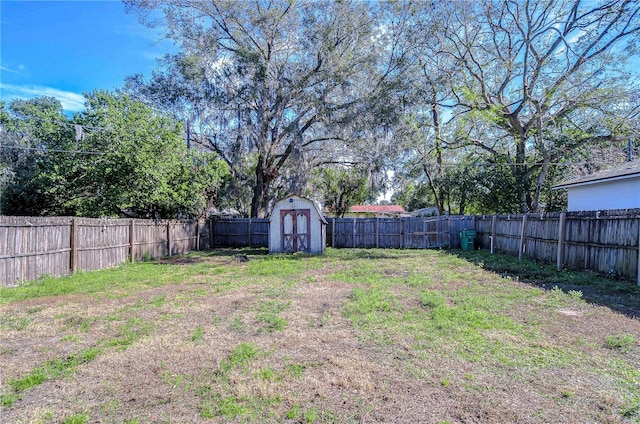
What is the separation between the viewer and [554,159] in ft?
60.8

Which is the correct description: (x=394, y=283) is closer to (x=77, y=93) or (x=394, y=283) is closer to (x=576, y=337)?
(x=576, y=337)

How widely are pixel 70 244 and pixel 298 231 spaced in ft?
26.0

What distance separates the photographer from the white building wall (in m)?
10.3

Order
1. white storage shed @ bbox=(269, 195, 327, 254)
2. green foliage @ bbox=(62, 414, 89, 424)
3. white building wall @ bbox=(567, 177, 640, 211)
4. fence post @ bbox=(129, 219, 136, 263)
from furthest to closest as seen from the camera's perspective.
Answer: white storage shed @ bbox=(269, 195, 327, 254) → fence post @ bbox=(129, 219, 136, 263) → white building wall @ bbox=(567, 177, 640, 211) → green foliage @ bbox=(62, 414, 89, 424)

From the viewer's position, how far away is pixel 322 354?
12.4ft

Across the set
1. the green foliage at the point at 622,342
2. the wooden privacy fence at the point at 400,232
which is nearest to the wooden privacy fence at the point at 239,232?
the wooden privacy fence at the point at 400,232

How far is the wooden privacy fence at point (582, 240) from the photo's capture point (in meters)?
7.33

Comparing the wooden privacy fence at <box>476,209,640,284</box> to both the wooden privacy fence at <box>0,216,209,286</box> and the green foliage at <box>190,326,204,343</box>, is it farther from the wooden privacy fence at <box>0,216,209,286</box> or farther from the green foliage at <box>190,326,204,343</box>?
the wooden privacy fence at <box>0,216,209,286</box>

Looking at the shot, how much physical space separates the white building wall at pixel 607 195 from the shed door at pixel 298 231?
9.91m

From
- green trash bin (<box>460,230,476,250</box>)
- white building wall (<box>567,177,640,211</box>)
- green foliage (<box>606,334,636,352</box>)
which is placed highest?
white building wall (<box>567,177,640,211</box>)

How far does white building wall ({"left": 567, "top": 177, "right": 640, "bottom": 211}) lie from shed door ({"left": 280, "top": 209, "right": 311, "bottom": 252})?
9907 mm

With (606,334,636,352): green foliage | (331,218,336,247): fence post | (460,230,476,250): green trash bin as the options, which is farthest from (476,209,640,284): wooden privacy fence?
(331,218,336,247): fence post

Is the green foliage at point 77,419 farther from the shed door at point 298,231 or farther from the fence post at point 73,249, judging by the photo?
the shed door at point 298,231

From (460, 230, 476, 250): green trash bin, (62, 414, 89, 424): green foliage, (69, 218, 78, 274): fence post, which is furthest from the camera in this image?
(460, 230, 476, 250): green trash bin
